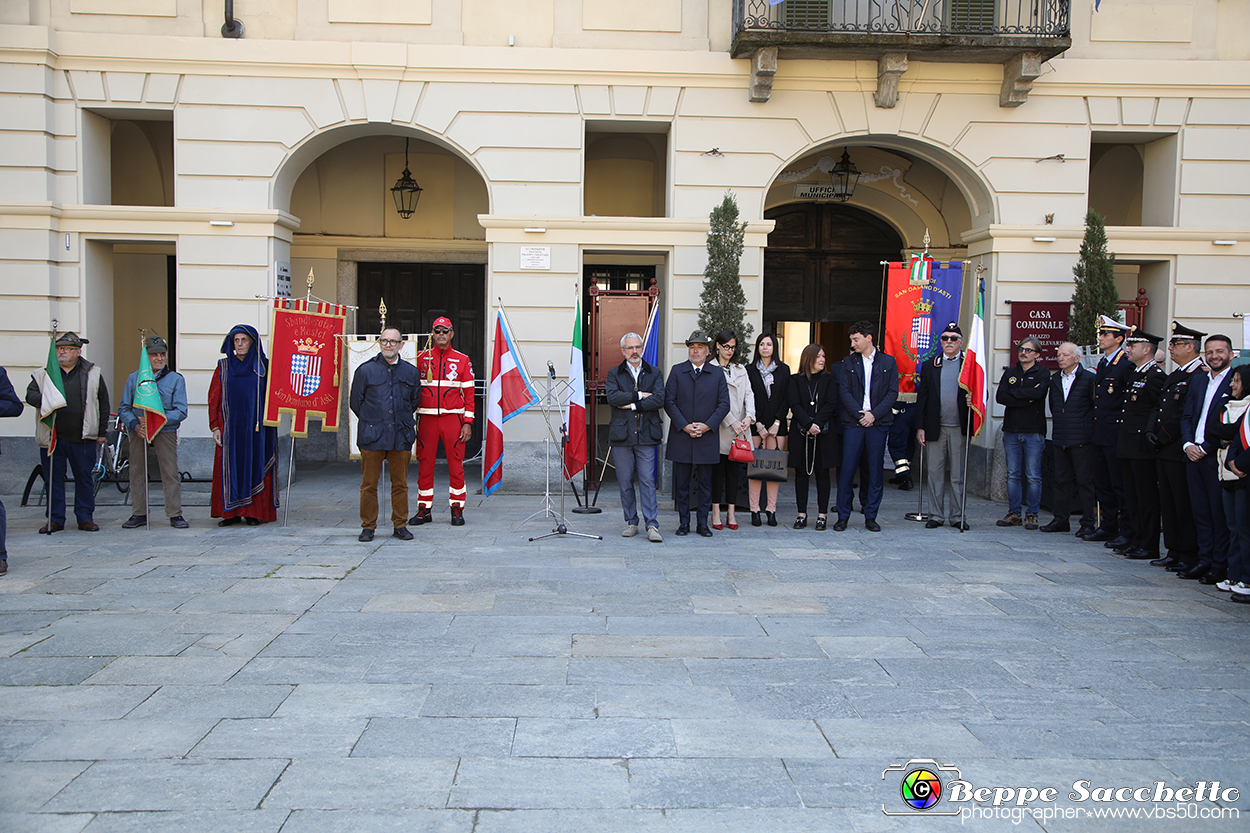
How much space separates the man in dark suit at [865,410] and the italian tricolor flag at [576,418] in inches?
105

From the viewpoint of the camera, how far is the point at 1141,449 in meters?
8.00

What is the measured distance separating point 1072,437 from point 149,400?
9.28 m

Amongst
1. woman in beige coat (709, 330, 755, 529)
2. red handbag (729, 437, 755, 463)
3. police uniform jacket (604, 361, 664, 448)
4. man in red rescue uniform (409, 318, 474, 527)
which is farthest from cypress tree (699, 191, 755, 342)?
man in red rescue uniform (409, 318, 474, 527)

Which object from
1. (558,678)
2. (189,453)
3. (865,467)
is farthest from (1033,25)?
(189,453)

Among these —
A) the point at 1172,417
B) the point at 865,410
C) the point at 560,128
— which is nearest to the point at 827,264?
the point at 560,128

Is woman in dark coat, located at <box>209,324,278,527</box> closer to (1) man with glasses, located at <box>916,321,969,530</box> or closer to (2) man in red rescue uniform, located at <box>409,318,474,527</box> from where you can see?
(2) man in red rescue uniform, located at <box>409,318,474,527</box>

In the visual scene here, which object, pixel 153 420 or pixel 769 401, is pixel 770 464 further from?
pixel 153 420

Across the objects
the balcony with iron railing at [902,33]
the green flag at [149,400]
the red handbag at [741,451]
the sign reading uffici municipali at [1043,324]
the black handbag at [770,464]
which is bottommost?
the black handbag at [770,464]

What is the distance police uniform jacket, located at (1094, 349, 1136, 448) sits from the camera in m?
8.47

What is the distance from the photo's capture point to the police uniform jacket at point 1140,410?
25.7ft

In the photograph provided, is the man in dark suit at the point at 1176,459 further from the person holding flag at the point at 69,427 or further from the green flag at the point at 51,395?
the green flag at the point at 51,395

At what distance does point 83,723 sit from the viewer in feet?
13.5

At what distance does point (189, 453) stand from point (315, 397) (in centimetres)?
295

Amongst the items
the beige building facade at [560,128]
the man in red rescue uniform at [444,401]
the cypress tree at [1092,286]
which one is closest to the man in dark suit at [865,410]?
the beige building facade at [560,128]
